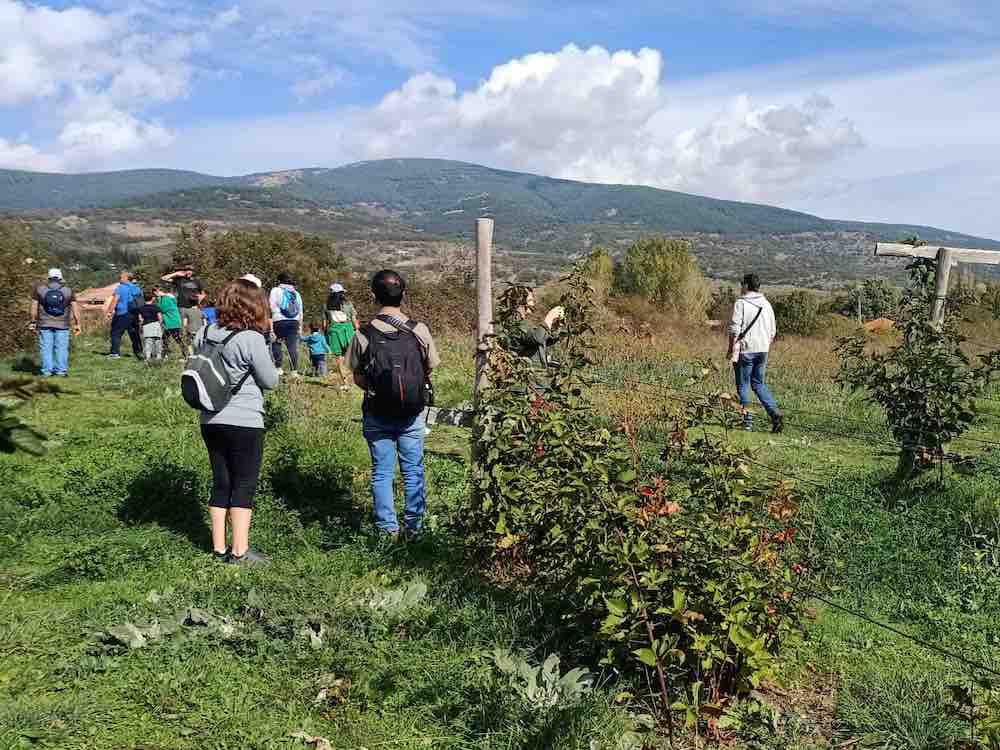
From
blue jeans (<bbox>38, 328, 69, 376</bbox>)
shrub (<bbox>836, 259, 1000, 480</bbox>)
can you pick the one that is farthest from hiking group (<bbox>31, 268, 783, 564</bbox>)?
blue jeans (<bbox>38, 328, 69, 376</bbox>)

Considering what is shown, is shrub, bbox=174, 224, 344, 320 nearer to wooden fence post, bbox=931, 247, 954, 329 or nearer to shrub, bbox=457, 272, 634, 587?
shrub, bbox=457, 272, 634, 587

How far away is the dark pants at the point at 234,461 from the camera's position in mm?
4711

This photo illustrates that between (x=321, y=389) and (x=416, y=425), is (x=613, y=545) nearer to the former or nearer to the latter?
(x=416, y=425)

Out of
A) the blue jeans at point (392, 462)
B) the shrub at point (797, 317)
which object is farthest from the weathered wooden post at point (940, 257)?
the shrub at point (797, 317)

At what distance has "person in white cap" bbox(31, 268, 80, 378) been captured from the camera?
1037cm

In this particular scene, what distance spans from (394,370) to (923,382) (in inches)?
157

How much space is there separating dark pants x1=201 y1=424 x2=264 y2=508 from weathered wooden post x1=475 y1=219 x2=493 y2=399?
1.43m

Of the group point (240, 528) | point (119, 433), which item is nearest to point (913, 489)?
point (240, 528)

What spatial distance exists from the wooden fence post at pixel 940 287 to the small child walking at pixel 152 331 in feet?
36.4

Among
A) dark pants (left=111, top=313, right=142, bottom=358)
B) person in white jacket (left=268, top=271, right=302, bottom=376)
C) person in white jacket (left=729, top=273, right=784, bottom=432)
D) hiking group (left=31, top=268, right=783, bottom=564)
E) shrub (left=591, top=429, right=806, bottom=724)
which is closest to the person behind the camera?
shrub (left=591, top=429, right=806, bottom=724)

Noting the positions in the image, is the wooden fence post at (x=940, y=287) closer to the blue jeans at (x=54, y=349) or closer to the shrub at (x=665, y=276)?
the blue jeans at (x=54, y=349)

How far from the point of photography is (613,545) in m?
3.30

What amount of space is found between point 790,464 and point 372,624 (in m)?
4.96

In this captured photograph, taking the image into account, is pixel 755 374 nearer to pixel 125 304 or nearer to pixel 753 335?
pixel 753 335
